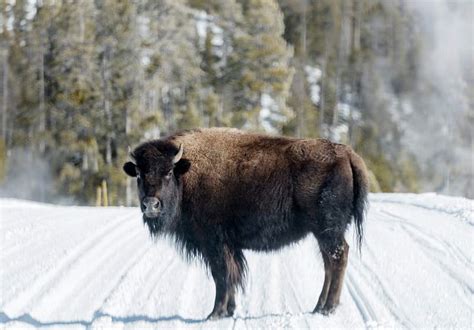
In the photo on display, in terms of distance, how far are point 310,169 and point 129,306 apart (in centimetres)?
252

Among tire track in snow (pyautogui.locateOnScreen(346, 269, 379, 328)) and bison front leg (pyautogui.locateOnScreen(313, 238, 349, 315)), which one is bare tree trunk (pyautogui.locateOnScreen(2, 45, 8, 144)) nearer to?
tire track in snow (pyautogui.locateOnScreen(346, 269, 379, 328))

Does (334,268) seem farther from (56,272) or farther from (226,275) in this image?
(56,272)

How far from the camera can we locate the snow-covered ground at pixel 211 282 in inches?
268

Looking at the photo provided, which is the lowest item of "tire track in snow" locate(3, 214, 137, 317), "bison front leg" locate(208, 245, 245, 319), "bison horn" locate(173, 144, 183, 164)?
"tire track in snow" locate(3, 214, 137, 317)

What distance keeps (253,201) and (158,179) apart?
1.09m

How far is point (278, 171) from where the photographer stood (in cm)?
728

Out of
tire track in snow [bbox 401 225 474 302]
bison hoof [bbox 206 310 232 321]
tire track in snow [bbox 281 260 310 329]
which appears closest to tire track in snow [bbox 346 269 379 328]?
tire track in snow [bbox 281 260 310 329]

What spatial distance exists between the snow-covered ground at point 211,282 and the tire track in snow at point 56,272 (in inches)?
0.5

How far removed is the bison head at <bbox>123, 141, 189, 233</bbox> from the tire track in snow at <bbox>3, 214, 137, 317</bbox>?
178 cm

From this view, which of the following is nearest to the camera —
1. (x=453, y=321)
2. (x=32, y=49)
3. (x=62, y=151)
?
(x=453, y=321)

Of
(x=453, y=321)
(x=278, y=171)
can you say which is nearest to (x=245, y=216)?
(x=278, y=171)

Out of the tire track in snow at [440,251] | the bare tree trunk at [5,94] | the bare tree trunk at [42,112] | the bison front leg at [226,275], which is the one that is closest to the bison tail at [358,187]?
the bison front leg at [226,275]

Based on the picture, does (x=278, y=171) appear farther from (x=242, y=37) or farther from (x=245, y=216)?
(x=242, y=37)

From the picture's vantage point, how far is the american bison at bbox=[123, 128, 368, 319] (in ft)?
23.2
